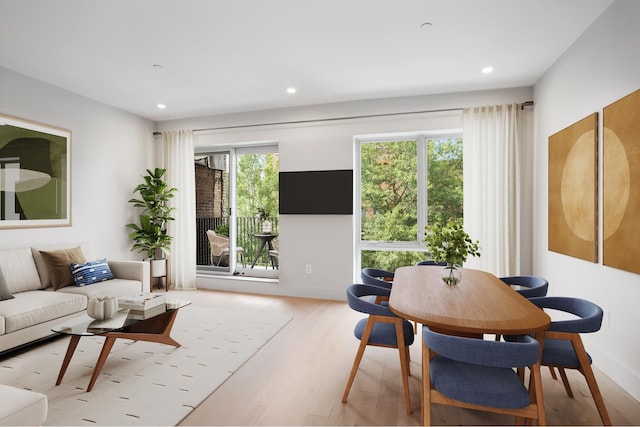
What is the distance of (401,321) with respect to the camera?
2.04 meters

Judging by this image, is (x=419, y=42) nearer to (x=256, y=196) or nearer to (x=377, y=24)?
(x=377, y=24)

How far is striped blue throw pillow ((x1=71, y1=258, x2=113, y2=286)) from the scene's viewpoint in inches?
141

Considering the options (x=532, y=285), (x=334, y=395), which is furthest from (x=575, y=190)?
(x=334, y=395)

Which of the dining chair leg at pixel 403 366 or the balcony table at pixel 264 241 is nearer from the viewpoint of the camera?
the dining chair leg at pixel 403 366

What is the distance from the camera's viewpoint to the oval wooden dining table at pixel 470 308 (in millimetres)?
1527

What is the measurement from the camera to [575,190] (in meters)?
2.91

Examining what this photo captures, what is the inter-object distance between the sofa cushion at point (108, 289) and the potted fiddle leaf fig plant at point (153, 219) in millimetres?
1068

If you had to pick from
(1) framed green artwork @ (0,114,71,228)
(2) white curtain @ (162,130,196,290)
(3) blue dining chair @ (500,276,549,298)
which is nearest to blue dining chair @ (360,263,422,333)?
(3) blue dining chair @ (500,276,549,298)

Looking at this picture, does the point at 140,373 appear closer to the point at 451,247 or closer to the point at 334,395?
the point at 334,395

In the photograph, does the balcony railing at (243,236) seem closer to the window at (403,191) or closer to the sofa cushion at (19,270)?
the window at (403,191)

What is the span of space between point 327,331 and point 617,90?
3.17 m

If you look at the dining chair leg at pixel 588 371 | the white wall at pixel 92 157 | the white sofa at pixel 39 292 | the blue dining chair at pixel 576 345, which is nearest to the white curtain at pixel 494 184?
the blue dining chair at pixel 576 345

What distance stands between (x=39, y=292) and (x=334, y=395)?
318 centimetres

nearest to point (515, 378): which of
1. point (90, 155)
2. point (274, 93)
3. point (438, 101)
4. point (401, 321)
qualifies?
point (401, 321)
